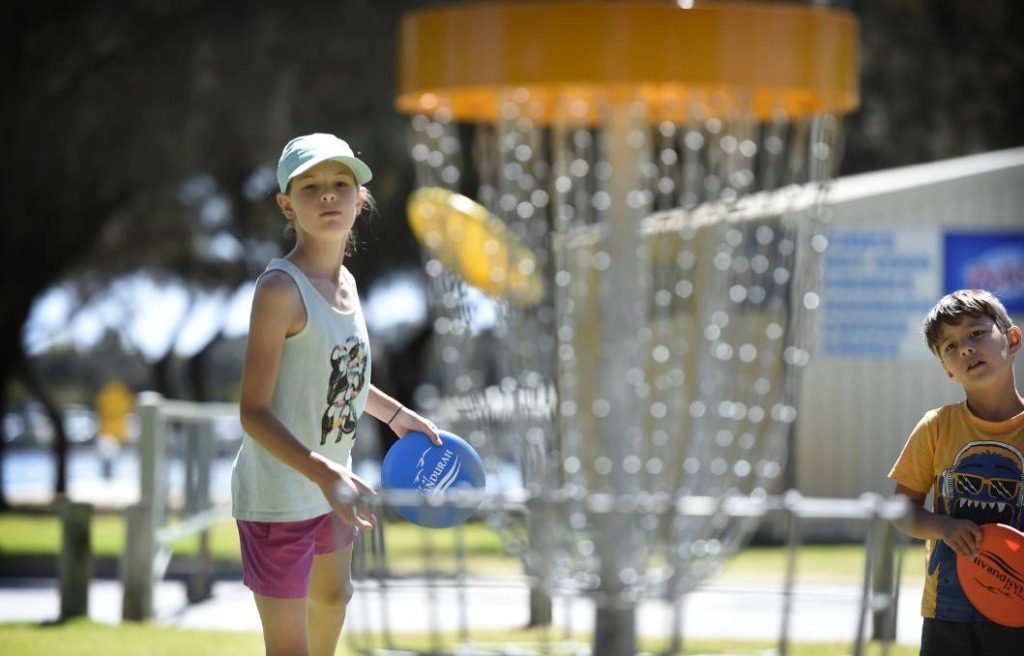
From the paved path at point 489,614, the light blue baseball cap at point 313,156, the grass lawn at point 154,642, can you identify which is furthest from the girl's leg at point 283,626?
the paved path at point 489,614

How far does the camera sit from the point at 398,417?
171 inches

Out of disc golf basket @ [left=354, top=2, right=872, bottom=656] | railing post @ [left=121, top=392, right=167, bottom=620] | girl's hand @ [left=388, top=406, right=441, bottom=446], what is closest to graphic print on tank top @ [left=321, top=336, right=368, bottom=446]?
girl's hand @ [left=388, top=406, right=441, bottom=446]

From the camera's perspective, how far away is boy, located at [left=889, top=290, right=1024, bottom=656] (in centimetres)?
404

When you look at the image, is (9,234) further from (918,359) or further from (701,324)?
(701,324)

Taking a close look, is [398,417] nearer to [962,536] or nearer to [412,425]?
[412,425]

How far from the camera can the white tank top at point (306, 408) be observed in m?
4.02

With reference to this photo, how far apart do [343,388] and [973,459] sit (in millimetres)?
1420

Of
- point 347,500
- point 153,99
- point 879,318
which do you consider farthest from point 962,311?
point 153,99

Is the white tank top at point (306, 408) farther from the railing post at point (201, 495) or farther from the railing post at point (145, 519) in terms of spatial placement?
the railing post at point (201, 495)

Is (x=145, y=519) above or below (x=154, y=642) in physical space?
above

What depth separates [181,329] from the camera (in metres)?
37.2

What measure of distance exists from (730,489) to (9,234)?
684 inches

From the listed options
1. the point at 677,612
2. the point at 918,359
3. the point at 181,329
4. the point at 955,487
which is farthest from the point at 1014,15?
the point at 181,329

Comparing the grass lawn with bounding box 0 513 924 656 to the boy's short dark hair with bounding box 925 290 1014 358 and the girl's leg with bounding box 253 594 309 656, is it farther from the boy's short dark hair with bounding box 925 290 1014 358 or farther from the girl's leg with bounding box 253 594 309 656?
the boy's short dark hair with bounding box 925 290 1014 358
